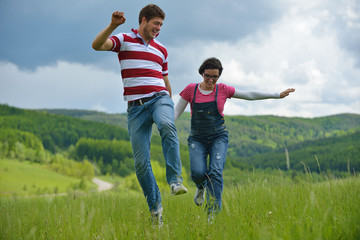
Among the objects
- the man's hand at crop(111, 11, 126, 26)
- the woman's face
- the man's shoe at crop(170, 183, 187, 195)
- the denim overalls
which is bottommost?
the man's shoe at crop(170, 183, 187, 195)

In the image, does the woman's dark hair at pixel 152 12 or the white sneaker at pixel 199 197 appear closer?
the woman's dark hair at pixel 152 12

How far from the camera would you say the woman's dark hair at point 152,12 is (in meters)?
4.24

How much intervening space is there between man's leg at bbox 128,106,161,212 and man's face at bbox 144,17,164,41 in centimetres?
102

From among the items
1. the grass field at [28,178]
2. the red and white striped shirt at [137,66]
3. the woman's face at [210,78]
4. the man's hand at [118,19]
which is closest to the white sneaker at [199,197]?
the woman's face at [210,78]

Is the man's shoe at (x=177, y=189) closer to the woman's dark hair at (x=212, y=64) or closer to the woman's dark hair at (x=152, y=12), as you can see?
the woman's dark hair at (x=212, y=64)

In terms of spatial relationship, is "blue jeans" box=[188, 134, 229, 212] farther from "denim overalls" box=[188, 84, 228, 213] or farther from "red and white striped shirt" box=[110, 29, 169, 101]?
"red and white striped shirt" box=[110, 29, 169, 101]

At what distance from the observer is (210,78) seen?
191 inches

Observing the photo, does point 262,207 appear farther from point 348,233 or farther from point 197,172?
point 348,233

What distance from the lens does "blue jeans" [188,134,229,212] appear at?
4457 mm

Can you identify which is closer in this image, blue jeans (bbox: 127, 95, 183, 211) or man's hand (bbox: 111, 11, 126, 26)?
man's hand (bbox: 111, 11, 126, 26)

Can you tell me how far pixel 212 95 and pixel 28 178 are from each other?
483ft

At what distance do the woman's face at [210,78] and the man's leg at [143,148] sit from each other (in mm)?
1200

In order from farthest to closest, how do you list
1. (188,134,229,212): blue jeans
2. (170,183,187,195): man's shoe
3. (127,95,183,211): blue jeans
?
(188,134,229,212): blue jeans < (127,95,183,211): blue jeans < (170,183,187,195): man's shoe

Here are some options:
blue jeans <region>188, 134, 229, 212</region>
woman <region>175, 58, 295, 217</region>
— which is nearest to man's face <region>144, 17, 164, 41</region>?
woman <region>175, 58, 295, 217</region>
